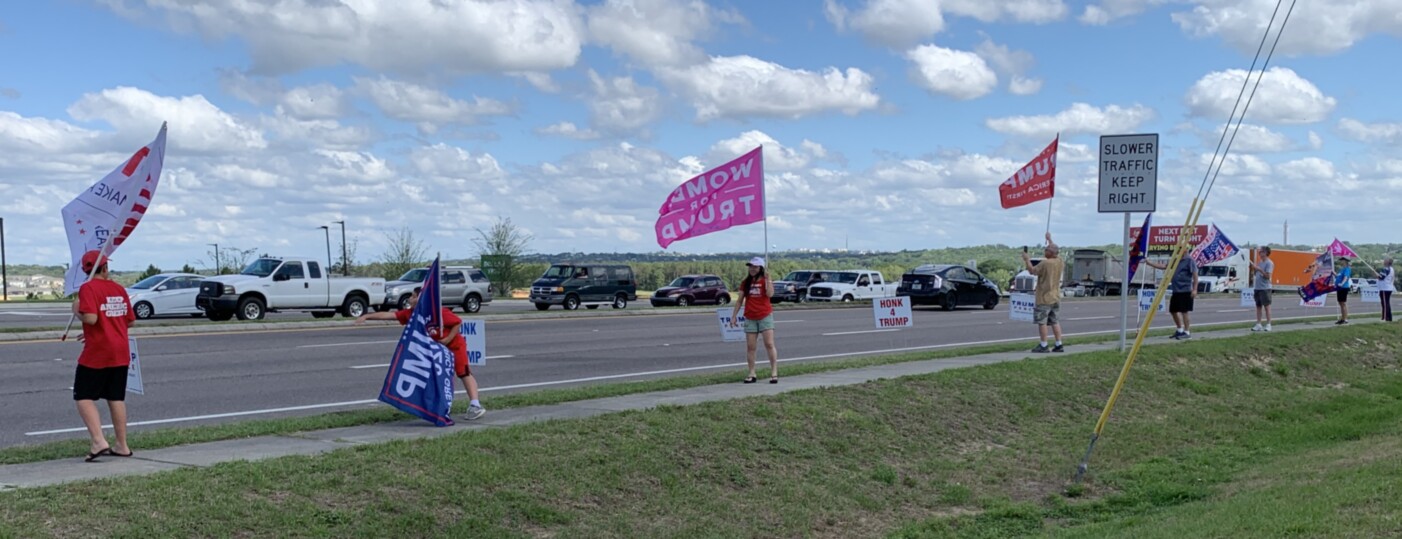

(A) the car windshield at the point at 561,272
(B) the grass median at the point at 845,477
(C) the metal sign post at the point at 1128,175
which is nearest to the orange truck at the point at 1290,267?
(A) the car windshield at the point at 561,272

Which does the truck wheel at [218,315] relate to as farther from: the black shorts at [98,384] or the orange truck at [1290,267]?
the orange truck at [1290,267]

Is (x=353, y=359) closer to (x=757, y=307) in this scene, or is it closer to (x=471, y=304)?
(x=757, y=307)

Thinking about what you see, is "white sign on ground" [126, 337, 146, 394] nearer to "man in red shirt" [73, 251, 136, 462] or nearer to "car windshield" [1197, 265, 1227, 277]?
"man in red shirt" [73, 251, 136, 462]

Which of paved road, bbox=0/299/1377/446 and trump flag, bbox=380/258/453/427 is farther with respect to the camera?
paved road, bbox=0/299/1377/446

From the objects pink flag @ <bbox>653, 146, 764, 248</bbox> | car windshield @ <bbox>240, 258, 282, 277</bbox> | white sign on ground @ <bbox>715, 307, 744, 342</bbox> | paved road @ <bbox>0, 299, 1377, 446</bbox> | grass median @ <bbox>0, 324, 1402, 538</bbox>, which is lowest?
grass median @ <bbox>0, 324, 1402, 538</bbox>

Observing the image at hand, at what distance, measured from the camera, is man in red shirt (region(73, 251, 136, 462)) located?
8.19 m

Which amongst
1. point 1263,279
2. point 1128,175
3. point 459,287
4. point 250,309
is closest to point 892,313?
point 1128,175

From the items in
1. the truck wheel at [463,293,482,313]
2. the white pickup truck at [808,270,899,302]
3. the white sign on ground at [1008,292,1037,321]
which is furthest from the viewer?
the white pickup truck at [808,270,899,302]

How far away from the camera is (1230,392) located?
1656 centimetres

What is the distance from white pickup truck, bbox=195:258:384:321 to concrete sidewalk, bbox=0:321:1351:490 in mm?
19884

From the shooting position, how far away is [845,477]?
1016 cm

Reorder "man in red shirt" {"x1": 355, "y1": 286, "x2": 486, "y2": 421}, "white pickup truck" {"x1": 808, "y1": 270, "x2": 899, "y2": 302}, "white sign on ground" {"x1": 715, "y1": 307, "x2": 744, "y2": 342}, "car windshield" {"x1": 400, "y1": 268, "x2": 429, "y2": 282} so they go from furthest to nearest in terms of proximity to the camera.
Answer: "white pickup truck" {"x1": 808, "y1": 270, "x2": 899, "y2": 302} → "car windshield" {"x1": 400, "y1": 268, "x2": 429, "y2": 282} → "white sign on ground" {"x1": 715, "y1": 307, "x2": 744, "y2": 342} → "man in red shirt" {"x1": 355, "y1": 286, "x2": 486, "y2": 421}

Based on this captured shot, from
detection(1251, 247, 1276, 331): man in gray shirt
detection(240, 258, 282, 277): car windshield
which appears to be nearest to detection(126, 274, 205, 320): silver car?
detection(240, 258, 282, 277): car windshield

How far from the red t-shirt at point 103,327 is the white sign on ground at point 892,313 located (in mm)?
12403
